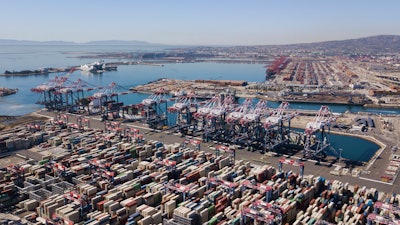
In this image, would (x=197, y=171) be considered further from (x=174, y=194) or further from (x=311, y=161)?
(x=311, y=161)

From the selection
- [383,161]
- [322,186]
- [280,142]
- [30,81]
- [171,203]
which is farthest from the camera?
[30,81]

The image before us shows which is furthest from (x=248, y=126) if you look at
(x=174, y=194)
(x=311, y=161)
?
(x=174, y=194)

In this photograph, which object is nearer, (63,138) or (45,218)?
(45,218)

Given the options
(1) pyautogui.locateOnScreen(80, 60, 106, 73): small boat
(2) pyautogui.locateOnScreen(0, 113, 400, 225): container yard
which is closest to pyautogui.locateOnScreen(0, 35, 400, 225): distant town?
(2) pyautogui.locateOnScreen(0, 113, 400, 225): container yard

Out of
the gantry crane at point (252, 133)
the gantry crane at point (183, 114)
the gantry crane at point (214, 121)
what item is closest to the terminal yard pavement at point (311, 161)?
the gantry crane at point (252, 133)

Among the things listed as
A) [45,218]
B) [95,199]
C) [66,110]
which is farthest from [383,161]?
[66,110]

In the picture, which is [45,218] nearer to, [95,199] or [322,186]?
[95,199]

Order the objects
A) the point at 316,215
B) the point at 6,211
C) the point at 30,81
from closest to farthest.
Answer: the point at 316,215
the point at 6,211
the point at 30,81
